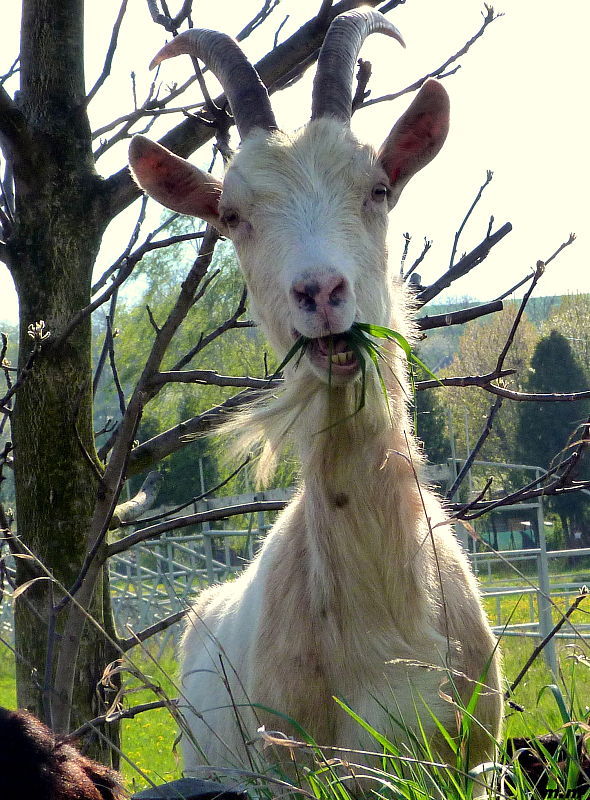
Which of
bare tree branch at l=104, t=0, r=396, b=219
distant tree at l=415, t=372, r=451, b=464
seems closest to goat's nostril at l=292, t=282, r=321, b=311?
bare tree branch at l=104, t=0, r=396, b=219

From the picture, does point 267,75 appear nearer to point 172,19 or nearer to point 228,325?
point 172,19

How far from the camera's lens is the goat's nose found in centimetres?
272

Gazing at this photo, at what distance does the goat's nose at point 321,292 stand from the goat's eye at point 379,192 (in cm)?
85

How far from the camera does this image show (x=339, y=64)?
3541 mm

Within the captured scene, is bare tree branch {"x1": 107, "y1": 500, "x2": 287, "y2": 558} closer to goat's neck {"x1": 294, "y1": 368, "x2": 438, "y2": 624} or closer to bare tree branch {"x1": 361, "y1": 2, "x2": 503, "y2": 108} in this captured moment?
goat's neck {"x1": 294, "y1": 368, "x2": 438, "y2": 624}

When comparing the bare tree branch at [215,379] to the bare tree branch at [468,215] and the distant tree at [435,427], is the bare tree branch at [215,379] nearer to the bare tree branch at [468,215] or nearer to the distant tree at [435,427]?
the bare tree branch at [468,215]

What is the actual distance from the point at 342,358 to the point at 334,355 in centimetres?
3

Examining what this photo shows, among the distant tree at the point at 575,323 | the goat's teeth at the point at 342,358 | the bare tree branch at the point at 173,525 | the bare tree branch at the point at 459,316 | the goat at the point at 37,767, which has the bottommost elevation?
the goat at the point at 37,767

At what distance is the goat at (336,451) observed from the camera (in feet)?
9.74

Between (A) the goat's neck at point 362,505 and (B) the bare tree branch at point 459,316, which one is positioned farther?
(B) the bare tree branch at point 459,316

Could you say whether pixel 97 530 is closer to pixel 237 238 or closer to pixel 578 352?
pixel 237 238

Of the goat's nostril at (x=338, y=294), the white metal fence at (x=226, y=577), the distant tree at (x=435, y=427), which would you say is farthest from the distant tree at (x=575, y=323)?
the goat's nostril at (x=338, y=294)

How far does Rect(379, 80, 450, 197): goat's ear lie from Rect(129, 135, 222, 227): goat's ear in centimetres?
75

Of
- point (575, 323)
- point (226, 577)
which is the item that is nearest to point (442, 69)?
point (226, 577)
